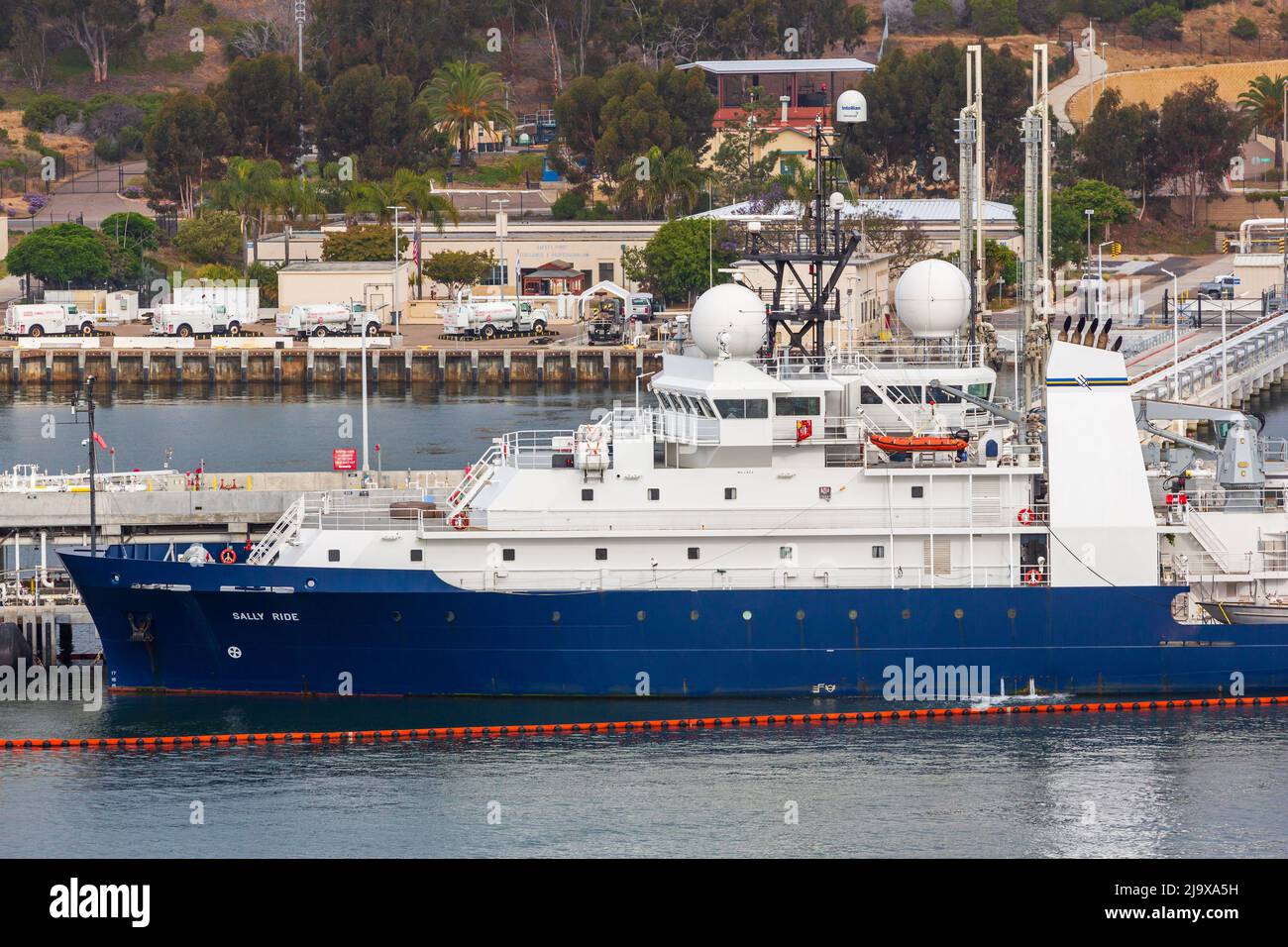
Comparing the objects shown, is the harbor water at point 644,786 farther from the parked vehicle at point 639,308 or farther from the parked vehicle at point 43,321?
the parked vehicle at point 639,308

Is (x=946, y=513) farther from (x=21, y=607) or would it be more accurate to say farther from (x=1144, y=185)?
(x=1144, y=185)

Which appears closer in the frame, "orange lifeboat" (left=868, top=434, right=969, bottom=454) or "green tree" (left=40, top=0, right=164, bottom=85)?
"orange lifeboat" (left=868, top=434, right=969, bottom=454)

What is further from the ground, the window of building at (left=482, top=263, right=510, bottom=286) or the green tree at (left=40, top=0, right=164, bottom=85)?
the green tree at (left=40, top=0, right=164, bottom=85)

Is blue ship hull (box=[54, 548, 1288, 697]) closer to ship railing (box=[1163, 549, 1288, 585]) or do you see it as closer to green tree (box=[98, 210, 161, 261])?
ship railing (box=[1163, 549, 1288, 585])

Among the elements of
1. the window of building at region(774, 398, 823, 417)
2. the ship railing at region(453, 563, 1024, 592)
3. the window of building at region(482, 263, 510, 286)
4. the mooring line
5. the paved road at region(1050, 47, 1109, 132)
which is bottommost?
the mooring line

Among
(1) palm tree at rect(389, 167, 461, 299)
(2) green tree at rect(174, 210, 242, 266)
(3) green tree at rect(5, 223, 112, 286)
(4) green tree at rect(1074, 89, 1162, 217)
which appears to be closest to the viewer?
(3) green tree at rect(5, 223, 112, 286)

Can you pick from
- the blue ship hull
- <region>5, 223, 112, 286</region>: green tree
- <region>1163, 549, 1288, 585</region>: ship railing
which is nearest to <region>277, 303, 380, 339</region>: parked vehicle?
<region>5, 223, 112, 286</region>: green tree
